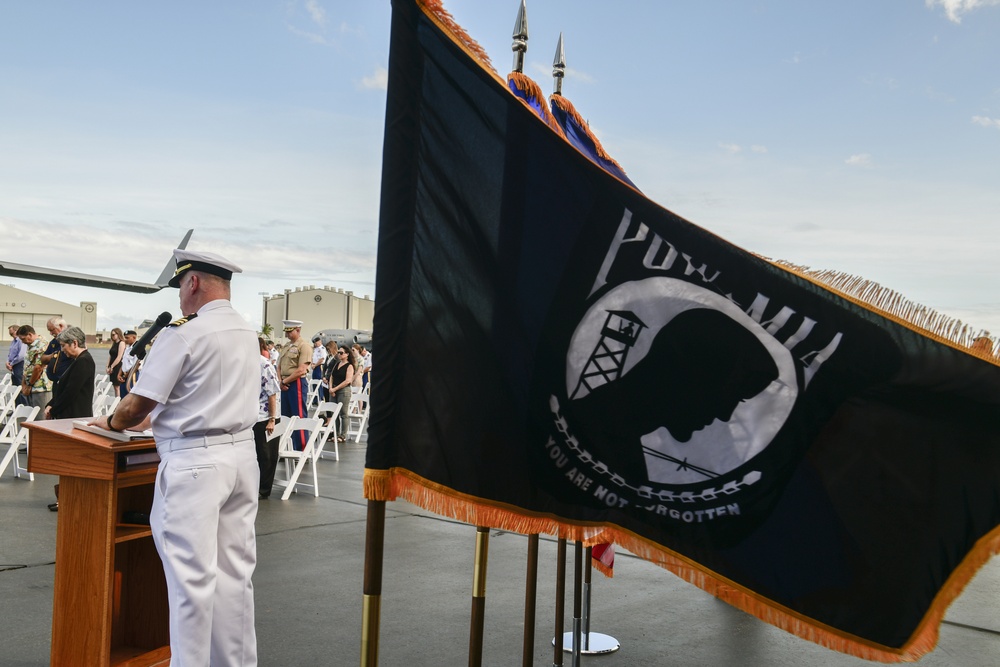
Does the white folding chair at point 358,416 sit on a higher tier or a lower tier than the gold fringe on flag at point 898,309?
lower

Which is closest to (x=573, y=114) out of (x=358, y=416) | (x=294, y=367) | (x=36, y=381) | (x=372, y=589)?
(x=372, y=589)

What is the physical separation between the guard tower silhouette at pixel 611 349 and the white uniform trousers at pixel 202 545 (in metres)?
1.61

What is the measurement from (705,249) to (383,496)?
124 centimetres

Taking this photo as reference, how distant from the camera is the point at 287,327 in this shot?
38.6ft

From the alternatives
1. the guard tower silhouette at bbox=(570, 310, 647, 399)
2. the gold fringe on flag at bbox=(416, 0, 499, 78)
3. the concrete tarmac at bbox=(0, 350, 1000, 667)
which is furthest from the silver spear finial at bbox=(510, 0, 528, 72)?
the concrete tarmac at bbox=(0, 350, 1000, 667)

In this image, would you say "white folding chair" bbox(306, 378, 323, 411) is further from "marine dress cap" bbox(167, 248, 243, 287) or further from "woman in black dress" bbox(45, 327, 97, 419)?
"marine dress cap" bbox(167, 248, 243, 287)

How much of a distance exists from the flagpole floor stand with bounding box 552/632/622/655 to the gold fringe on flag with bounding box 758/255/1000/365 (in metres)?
2.95

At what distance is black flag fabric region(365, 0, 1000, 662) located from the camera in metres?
2.34

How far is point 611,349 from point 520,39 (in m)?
1.19

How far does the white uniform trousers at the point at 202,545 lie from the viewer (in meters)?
3.32

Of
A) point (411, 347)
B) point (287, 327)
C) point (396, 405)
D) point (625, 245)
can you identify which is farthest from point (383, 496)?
point (287, 327)

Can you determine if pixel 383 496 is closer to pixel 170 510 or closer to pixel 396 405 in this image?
pixel 396 405

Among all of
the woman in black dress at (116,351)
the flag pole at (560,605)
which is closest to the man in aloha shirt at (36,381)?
the woman in black dress at (116,351)

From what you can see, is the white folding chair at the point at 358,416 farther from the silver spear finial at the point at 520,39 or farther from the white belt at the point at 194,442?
the silver spear finial at the point at 520,39
